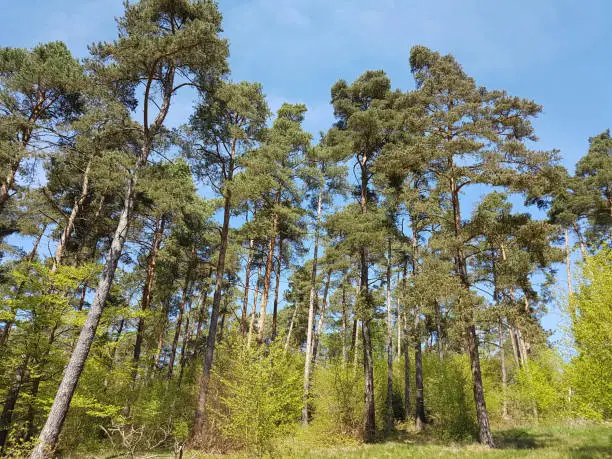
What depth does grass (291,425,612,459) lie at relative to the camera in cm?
913

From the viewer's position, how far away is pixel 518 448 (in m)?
10.3

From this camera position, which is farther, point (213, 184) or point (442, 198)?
point (442, 198)

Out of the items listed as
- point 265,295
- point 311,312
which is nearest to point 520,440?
point 311,312

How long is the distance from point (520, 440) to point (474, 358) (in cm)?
371

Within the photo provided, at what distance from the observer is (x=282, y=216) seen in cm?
1772

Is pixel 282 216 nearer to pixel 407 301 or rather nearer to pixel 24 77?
pixel 407 301

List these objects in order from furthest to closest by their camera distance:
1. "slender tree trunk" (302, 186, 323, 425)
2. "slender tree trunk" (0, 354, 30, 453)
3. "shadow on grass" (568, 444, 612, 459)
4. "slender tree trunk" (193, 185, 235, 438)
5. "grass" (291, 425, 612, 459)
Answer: "slender tree trunk" (302, 186, 323, 425)
"slender tree trunk" (193, 185, 235, 438)
"slender tree trunk" (0, 354, 30, 453)
"grass" (291, 425, 612, 459)
"shadow on grass" (568, 444, 612, 459)

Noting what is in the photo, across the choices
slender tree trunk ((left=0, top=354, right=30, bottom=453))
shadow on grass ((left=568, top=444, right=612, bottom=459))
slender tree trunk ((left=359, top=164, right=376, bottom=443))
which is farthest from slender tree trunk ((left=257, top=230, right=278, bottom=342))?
shadow on grass ((left=568, top=444, right=612, bottom=459))

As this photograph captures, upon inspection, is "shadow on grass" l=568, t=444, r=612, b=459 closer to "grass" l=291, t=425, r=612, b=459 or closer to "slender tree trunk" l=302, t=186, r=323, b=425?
"grass" l=291, t=425, r=612, b=459

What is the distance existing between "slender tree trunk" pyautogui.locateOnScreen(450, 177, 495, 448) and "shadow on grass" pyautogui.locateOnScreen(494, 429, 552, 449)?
0.64m

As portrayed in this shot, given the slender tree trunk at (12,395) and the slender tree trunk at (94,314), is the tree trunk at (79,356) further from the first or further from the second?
the slender tree trunk at (12,395)

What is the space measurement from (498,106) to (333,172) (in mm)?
8513

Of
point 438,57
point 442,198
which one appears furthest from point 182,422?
point 438,57

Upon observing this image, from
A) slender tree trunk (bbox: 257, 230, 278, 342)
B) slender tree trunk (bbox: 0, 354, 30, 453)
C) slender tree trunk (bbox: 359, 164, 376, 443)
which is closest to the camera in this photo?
slender tree trunk (bbox: 0, 354, 30, 453)
